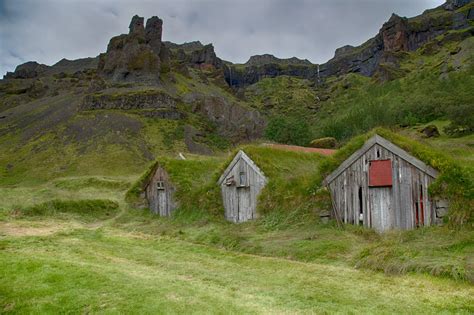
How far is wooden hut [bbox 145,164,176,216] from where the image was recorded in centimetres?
2700

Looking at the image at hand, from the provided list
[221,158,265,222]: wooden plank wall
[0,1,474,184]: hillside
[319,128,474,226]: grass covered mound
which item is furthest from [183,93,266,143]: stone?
[319,128,474,226]: grass covered mound

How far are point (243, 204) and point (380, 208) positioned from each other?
8449 mm

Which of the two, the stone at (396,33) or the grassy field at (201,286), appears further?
the stone at (396,33)

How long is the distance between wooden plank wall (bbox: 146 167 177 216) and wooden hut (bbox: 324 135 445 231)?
12422 millimetres

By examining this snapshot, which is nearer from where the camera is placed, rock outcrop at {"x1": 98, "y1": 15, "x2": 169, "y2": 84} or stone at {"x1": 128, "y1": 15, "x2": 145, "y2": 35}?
rock outcrop at {"x1": 98, "y1": 15, "x2": 169, "y2": 84}

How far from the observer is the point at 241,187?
75.7 feet

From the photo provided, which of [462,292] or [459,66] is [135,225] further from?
[459,66]

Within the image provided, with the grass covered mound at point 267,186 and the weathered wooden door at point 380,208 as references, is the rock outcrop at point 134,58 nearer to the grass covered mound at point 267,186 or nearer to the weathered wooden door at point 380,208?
the grass covered mound at point 267,186

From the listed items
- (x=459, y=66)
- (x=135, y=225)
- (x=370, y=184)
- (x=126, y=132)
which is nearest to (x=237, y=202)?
(x=135, y=225)

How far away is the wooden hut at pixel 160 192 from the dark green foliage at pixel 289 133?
52150mm

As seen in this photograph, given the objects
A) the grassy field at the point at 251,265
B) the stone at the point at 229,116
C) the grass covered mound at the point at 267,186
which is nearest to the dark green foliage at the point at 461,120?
the grass covered mound at the point at 267,186

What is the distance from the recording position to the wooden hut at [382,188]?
609 inches

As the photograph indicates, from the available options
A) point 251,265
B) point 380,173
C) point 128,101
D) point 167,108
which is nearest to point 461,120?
point 380,173

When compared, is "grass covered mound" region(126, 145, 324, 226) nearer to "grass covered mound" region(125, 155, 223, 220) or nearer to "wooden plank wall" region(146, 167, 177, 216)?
"grass covered mound" region(125, 155, 223, 220)
